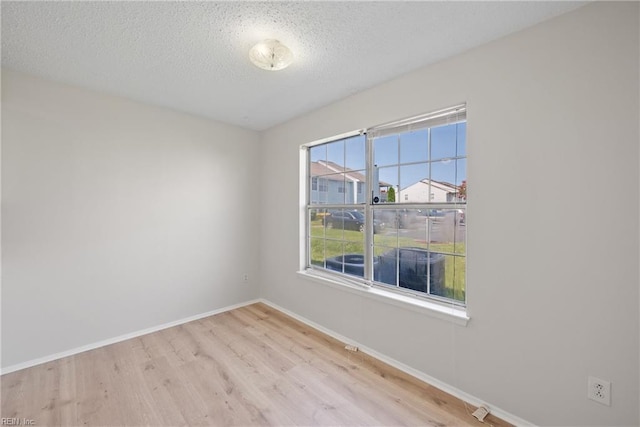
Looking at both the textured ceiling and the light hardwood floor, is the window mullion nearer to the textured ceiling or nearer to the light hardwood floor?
the textured ceiling

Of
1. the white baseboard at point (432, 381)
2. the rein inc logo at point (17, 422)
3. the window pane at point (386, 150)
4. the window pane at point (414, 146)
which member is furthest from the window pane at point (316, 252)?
the rein inc logo at point (17, 422)

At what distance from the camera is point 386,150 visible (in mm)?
2451

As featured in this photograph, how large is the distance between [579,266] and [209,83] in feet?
9.96

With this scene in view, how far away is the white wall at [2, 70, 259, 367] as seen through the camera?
7.18ft

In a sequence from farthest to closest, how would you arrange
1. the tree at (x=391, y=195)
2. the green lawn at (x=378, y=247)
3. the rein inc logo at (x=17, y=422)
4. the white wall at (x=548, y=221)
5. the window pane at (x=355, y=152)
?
the window pane at (x=355, y=152)
the tree at (x=391, y=195)
the green lawn at (x=378, y=247)
the rein inc logo at (x=17, y=422)
the white wall at (x=548, y=221)

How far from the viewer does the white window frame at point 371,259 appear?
1.99m

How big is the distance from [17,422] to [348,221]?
2.84 m

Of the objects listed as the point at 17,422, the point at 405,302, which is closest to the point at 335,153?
the point at 405,302

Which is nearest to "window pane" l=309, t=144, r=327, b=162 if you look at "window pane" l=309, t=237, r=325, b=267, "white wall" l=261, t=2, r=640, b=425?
"window pane" l=309, t=237, r=325, b=267

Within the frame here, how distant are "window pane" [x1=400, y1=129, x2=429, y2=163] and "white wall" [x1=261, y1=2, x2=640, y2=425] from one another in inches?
9.4

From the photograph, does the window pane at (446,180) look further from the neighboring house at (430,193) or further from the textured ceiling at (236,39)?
the textured ceiling at (236,39)

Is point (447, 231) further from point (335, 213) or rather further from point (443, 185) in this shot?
point (335, 213)

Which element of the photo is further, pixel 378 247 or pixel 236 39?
pixel 378 247

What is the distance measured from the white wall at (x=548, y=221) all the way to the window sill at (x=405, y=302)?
0.25 ft
